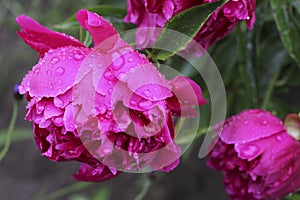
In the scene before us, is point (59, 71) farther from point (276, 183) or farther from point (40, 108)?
point (276, 183)

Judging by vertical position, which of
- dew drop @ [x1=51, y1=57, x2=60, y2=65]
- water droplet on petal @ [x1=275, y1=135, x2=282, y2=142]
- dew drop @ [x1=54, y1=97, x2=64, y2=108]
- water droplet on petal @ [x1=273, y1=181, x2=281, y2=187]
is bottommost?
water droplet on petal @ [x1=273, y1=181, x2=281, y2=187]

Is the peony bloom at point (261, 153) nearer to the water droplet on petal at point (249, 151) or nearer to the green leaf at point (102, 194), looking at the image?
the water droplet on petal at point (249, 151)

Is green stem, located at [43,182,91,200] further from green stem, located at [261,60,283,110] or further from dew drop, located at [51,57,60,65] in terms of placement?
dew drop, located at [51,57,60,65]

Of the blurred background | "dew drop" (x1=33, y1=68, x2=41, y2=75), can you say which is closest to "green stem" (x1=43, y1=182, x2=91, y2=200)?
the blurred background

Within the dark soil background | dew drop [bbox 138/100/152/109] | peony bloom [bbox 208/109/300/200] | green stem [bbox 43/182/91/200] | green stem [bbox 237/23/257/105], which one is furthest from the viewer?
the dark soil background

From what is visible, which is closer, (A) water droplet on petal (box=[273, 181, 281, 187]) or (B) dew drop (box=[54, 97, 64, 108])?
(B) dew drop (box=[54, 97, 64, 108])

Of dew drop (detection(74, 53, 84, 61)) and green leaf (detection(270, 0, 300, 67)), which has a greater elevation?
dew drop (detection(74, 53, 84, 61))

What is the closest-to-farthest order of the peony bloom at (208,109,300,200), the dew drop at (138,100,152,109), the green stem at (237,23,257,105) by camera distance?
the dew drop at (138,100,152,109)
the peony bloom at (208,109,300,200)
the green stem at (237,23,257,105)

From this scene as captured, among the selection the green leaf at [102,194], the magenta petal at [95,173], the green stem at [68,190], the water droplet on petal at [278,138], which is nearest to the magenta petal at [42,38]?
the magenta petal at [95,173]
